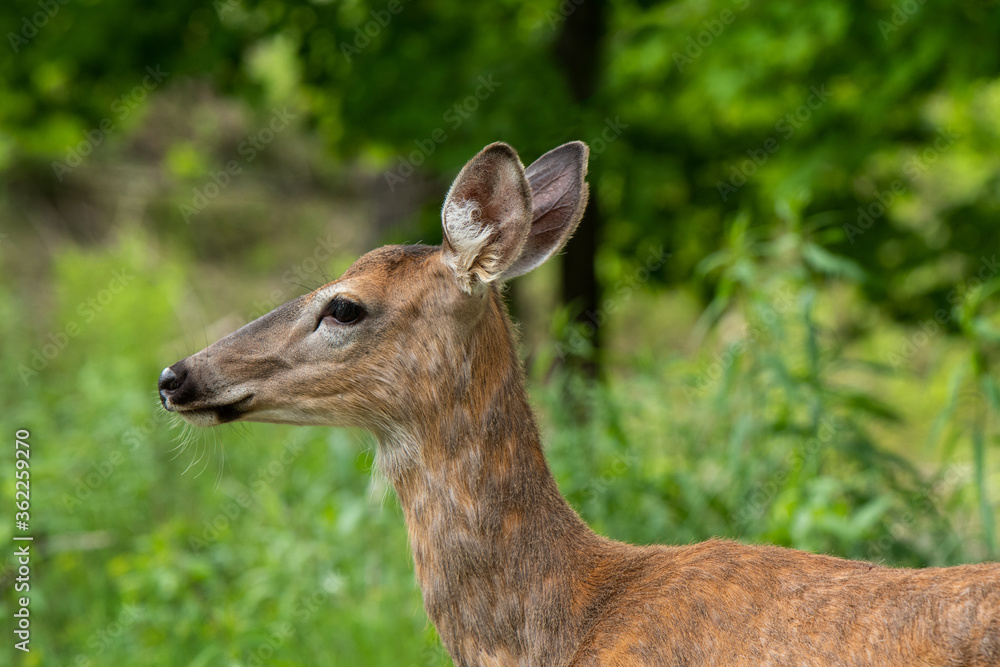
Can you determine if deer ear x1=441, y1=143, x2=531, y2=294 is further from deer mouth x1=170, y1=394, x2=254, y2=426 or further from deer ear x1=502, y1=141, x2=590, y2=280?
deer mouth x1=170, y1=394, x2=254, y2=426

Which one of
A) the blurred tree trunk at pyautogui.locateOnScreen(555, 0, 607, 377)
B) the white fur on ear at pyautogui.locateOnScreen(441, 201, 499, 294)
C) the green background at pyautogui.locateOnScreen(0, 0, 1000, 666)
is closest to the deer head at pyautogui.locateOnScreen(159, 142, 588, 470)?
the white fur on ear at pyautogui.locateOnScreen(441, 201, 499, 294)

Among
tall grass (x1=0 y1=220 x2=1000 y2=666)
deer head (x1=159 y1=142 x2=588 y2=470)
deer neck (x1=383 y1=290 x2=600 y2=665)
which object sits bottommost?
tall grass (x1=0 y1=220 x2=1000 y2=666)

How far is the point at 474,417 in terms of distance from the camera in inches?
117

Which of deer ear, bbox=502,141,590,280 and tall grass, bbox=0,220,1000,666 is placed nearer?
deer ear, bbox=502,141,590,280

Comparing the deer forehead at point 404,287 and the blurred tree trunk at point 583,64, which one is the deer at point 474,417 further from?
the blurred tree trunk at point 583,64

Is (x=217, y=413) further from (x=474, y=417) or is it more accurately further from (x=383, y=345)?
(x=474, y=417)

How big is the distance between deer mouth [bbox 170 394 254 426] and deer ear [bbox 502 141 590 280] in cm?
88

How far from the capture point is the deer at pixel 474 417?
281 centimetres

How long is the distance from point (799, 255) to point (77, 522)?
163 inches

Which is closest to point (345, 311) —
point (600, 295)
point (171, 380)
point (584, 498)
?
point (171, 380)

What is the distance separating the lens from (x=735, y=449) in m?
4.71

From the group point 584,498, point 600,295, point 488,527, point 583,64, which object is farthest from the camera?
point 600,295

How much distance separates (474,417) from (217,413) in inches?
29.7

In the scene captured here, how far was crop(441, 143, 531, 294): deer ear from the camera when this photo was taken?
9.43 feet
